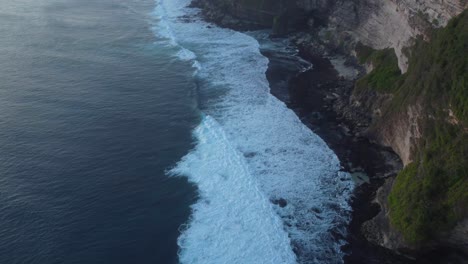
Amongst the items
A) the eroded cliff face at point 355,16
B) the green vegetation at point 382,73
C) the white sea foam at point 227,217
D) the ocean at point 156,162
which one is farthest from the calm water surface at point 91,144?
the green vegetation at point 382,73

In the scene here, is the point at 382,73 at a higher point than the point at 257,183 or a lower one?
higher

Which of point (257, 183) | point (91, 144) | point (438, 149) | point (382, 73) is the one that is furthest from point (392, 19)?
point (91, 144)

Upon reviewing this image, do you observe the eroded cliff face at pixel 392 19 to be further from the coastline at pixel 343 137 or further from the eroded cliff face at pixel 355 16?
the coastline at pixel 343 137

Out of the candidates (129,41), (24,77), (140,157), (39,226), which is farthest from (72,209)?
(129,41)

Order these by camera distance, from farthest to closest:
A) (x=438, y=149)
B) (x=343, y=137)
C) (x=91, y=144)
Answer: (x=343, y=137) < (x=91, y=144) < (x=438, y=149)

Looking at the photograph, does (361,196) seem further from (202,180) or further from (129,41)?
(129,41)

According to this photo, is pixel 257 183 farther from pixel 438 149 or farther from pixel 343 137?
pixel 438 149

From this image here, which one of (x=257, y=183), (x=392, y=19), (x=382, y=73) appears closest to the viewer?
(x=257, y=183)

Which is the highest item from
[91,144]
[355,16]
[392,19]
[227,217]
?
[392,19]
